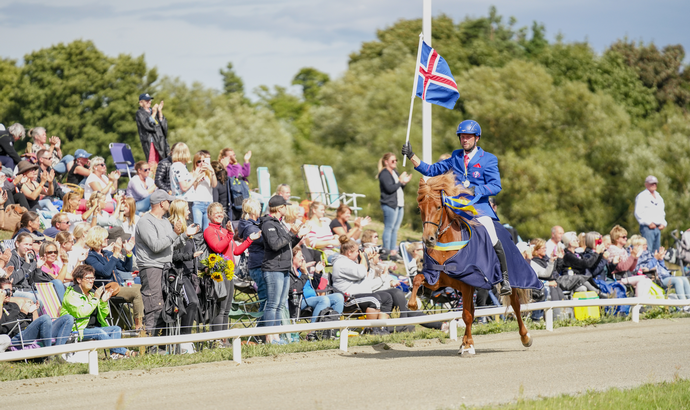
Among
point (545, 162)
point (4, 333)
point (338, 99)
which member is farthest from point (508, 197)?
point (4, 333)

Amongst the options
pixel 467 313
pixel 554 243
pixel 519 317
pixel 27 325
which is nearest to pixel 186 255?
pixel 27 325

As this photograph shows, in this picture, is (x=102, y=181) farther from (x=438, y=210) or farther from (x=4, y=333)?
(x=438, y=210)

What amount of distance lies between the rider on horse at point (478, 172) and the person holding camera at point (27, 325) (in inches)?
174

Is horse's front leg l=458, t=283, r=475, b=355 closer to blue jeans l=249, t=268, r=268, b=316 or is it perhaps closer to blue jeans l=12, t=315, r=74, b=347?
blue jeans l=249, t=268, r=268, b=316

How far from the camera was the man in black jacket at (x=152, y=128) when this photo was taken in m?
16.2

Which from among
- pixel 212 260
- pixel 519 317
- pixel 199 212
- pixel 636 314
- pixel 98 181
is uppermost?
pixel 98 181

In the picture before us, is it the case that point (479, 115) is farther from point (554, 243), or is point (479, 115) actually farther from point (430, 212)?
point (430, 212)

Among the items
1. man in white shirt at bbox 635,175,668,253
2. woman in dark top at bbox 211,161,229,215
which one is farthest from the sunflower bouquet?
man in white shirt at bbox 635,175,668,253

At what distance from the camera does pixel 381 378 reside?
323 inches

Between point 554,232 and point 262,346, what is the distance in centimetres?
749

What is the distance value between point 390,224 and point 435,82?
4.51 metres

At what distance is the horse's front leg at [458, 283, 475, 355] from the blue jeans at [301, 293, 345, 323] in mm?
2297

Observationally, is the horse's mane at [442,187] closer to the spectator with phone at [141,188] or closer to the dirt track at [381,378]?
the dirt track at [381,378]

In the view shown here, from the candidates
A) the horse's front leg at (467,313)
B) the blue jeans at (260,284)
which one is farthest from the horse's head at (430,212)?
the blue jeans at (260,284)
